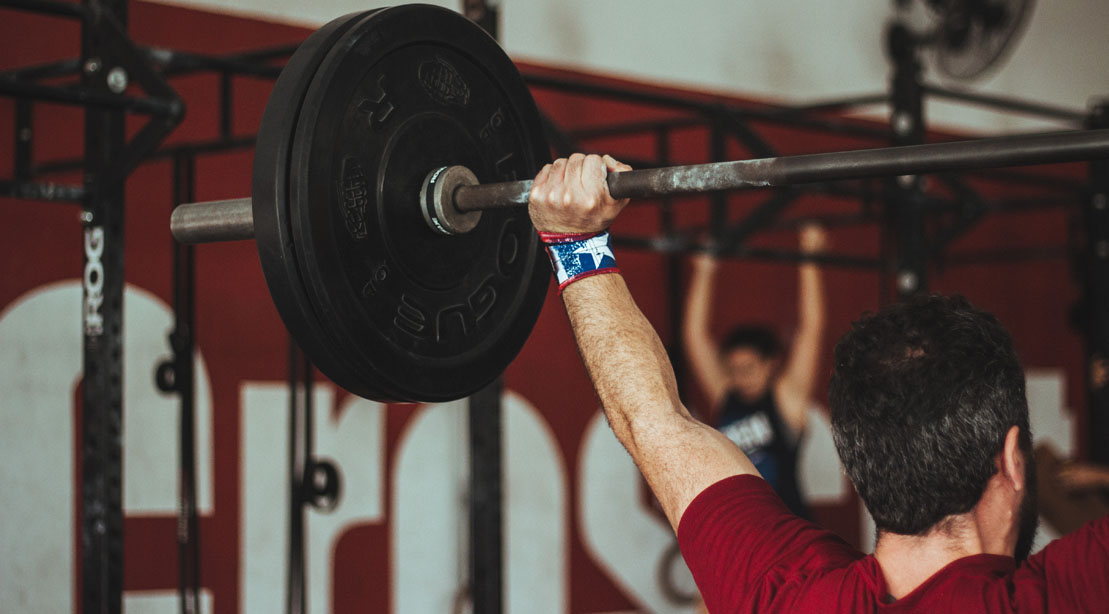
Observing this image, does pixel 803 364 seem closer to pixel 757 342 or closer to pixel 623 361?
pixel 757 342

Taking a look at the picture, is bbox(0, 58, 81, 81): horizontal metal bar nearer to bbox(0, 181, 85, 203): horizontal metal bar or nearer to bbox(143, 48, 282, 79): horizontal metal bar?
bbox(143, 48, 282, 79): horizontal metal bar

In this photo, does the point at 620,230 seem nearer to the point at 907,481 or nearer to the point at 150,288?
the point at 150,288

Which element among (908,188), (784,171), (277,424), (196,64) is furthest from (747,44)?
(784,171)

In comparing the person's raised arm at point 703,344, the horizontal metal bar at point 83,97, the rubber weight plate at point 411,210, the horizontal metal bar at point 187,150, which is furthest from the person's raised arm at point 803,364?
the horizontal metal bar at point 83,97

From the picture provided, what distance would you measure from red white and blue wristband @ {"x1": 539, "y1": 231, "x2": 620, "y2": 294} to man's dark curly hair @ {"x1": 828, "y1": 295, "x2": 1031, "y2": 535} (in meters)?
0.32

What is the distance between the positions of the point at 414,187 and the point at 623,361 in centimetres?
33

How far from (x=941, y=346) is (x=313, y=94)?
2.25 ft

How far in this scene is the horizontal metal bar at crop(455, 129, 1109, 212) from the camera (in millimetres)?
986

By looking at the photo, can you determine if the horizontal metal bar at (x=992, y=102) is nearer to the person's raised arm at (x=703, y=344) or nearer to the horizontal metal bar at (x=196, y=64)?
the person's raised arm at (x=703, y=344)

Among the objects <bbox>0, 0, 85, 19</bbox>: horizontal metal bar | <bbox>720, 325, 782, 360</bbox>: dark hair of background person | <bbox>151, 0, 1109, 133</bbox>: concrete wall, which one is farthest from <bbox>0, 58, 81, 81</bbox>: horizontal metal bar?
<bbox>720, 325, 782, 360</bbox>: dark hair of background person

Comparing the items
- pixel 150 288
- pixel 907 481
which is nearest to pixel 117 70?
pixel 150 288

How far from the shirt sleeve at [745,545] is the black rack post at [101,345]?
3.50 ft

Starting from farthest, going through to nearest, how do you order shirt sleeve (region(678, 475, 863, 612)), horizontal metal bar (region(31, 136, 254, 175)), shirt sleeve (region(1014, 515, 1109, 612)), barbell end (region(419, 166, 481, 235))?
1. horizontal metal bar (region(31, 136, 254, 175))
2. barbell end (region(419, 166, 481, 235))
3. shirt sleeve (region(678, 475, 863, 612))
4. shirt sleeve (region(1014, 515, 1109, 612))

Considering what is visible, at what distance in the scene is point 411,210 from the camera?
129 centimetres
